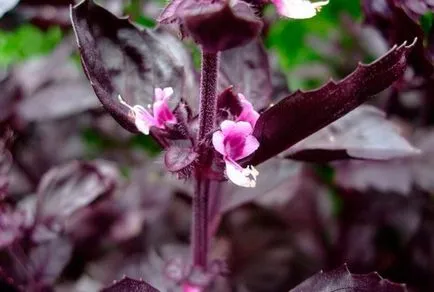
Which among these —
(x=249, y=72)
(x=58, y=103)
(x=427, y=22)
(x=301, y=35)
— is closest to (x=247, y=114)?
(x=249, y=72)

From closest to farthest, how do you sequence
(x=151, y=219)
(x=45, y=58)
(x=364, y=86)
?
(x=364, y=86) → (x=151, y=219) → (x=45, y=58)

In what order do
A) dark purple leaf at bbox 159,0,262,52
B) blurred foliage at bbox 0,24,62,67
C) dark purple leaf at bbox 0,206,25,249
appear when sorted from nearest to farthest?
dark purple leaf at bbox 159,0,262,52, dark purple leaf at bbox 0,206,25,249, blurred foliage at bbox 0,24,62,67

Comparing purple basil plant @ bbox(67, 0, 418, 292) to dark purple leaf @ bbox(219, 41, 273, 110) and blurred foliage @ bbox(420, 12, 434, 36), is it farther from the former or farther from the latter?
blurred foliage @ bbox(420, 12, 434, 36)

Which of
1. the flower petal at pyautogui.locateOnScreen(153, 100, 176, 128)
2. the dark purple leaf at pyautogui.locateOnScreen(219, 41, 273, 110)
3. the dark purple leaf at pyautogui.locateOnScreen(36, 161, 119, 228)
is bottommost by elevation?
the dark purple leaf at pyautogui.locateOnScreen(36, 161, 119, 228)

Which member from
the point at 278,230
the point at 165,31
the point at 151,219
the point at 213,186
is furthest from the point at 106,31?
the point at 278,230

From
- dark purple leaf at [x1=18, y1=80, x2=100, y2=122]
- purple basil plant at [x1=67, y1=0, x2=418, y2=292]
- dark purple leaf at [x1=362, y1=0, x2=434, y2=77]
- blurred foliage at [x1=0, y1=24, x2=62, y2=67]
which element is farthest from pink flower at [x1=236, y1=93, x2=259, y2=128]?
blurred foliage at [x1=0, y1=24, x2=62, y2=67]

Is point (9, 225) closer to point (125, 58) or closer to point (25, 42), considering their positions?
point (125, 58)

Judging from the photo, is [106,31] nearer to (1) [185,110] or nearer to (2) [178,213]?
(1) [185,110]
